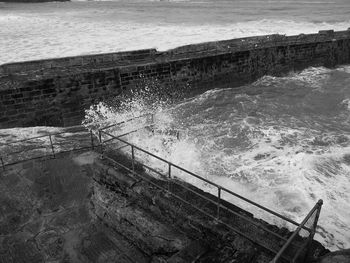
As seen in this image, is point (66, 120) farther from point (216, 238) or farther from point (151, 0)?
point (151, 0)

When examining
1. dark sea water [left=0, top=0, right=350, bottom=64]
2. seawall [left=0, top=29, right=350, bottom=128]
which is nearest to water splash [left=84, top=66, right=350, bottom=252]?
seawall [left=0, top=29, right=350, bottom=128]

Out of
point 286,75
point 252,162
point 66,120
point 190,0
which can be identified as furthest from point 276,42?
point 190,0

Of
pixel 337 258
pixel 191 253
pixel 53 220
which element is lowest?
pixel 53 220

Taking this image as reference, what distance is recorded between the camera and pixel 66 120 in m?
12.2

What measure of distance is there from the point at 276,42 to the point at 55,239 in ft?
51.1

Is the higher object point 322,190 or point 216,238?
point 216,238

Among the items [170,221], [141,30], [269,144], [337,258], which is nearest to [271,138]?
[269,144]

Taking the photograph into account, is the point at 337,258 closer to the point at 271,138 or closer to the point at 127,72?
the point at 271,138

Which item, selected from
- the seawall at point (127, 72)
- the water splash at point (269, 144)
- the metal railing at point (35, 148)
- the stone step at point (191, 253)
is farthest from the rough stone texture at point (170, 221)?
the seawall at point (127, 72)

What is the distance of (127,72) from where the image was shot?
1306 cm

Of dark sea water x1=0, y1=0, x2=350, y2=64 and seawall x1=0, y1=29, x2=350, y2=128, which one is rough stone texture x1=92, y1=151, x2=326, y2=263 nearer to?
seawall x1=0, y1=29, x2=350, y2=128

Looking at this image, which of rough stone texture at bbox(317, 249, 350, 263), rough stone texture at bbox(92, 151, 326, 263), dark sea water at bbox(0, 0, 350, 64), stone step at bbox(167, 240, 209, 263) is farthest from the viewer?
dark sea water at bbox(0, 0, 350, 64)

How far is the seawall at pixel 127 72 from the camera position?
11477mm

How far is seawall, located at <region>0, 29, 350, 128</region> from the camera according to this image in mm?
11477
